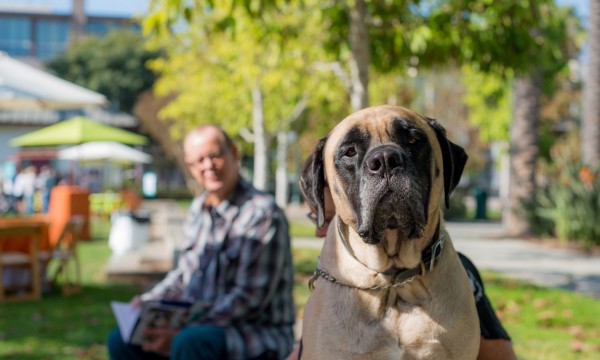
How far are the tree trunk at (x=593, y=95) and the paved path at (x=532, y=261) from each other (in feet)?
7.76

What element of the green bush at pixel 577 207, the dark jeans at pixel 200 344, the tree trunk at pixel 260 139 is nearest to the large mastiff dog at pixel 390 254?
the dark jeans at pixel 200 344

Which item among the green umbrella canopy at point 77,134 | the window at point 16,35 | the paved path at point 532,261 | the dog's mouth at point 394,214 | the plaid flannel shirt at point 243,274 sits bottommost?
the paved path at point 532,261

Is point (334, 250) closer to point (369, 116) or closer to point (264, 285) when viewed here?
point (369, 116)

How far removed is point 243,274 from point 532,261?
944 cm

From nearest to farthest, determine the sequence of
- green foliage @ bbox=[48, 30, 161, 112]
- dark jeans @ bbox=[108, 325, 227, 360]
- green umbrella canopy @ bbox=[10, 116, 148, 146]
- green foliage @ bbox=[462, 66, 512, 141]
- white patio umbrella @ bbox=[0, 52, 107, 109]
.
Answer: dark jeans @ bbox=[108, 325, 227, 360] < white patio umbrella @ bbox=[0, 52, 107, 109] < green umbrella canopy @ bbox=[10, 116, 148, 146] < green foliage @ bbox=[462, 66, 512, 141] < green foliage @ bbox=[48, 30, 161, 112]

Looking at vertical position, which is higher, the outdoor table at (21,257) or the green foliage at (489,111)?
the green foliage at (489,111)

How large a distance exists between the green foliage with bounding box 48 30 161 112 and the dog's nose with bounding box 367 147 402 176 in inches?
2327

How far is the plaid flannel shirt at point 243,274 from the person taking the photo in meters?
3.80

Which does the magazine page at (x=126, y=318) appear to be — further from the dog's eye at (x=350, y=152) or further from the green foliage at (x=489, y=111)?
the green foliage at (x=489, y=111)

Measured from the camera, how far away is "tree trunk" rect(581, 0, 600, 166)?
16078 mm

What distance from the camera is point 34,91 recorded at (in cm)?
1029

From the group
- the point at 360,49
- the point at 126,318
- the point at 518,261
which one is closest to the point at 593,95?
the point at 518,261

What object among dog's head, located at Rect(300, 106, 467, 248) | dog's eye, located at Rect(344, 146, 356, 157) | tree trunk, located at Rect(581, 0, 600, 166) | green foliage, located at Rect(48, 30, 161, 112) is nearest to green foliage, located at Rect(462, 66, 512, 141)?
tree trunk, located at Rect(581, 0, 600, 166)

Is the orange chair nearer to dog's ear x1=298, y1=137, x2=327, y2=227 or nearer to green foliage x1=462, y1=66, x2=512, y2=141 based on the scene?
dog's ear x1=298, y1=137, x2=327, y2=227
